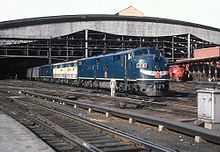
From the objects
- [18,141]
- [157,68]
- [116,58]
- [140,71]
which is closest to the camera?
[18,141]

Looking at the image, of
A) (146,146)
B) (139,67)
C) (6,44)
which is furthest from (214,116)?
(6,44)

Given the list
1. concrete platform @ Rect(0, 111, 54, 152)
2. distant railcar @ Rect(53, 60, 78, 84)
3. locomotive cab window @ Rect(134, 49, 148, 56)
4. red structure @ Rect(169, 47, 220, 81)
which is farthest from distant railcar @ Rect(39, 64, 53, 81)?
concrete platform @ Rect(0, 111, 54, 152)

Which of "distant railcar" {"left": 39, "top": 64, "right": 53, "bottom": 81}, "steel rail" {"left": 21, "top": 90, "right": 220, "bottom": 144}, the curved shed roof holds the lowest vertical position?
"steel rail" {"left": 21, "top": 90, "right": 220, "bottom": 144}

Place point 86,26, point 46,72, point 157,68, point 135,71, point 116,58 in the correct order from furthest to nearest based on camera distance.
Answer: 1. point 86,26
2. point 46,72
3. point 116,58
4. point 135,71
5. point 157,68

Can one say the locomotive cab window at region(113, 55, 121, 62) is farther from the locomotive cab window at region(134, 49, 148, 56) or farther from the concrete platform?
the concrete platform

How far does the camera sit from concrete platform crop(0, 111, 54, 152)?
28.8 feet

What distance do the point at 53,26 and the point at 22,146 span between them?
71.6 meters

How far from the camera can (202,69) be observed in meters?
62.1

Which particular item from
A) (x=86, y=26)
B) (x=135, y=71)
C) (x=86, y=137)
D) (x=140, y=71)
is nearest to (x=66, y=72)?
(x=135, y=71)

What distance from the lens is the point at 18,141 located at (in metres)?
9.88

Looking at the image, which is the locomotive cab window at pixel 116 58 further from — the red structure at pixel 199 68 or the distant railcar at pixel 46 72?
the distant railcar at pixel 46 72

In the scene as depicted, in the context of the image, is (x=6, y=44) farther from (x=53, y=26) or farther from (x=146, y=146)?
(x=146, y=146)

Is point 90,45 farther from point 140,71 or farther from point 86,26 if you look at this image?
point 140,71

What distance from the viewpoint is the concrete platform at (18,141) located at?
8766 mm
